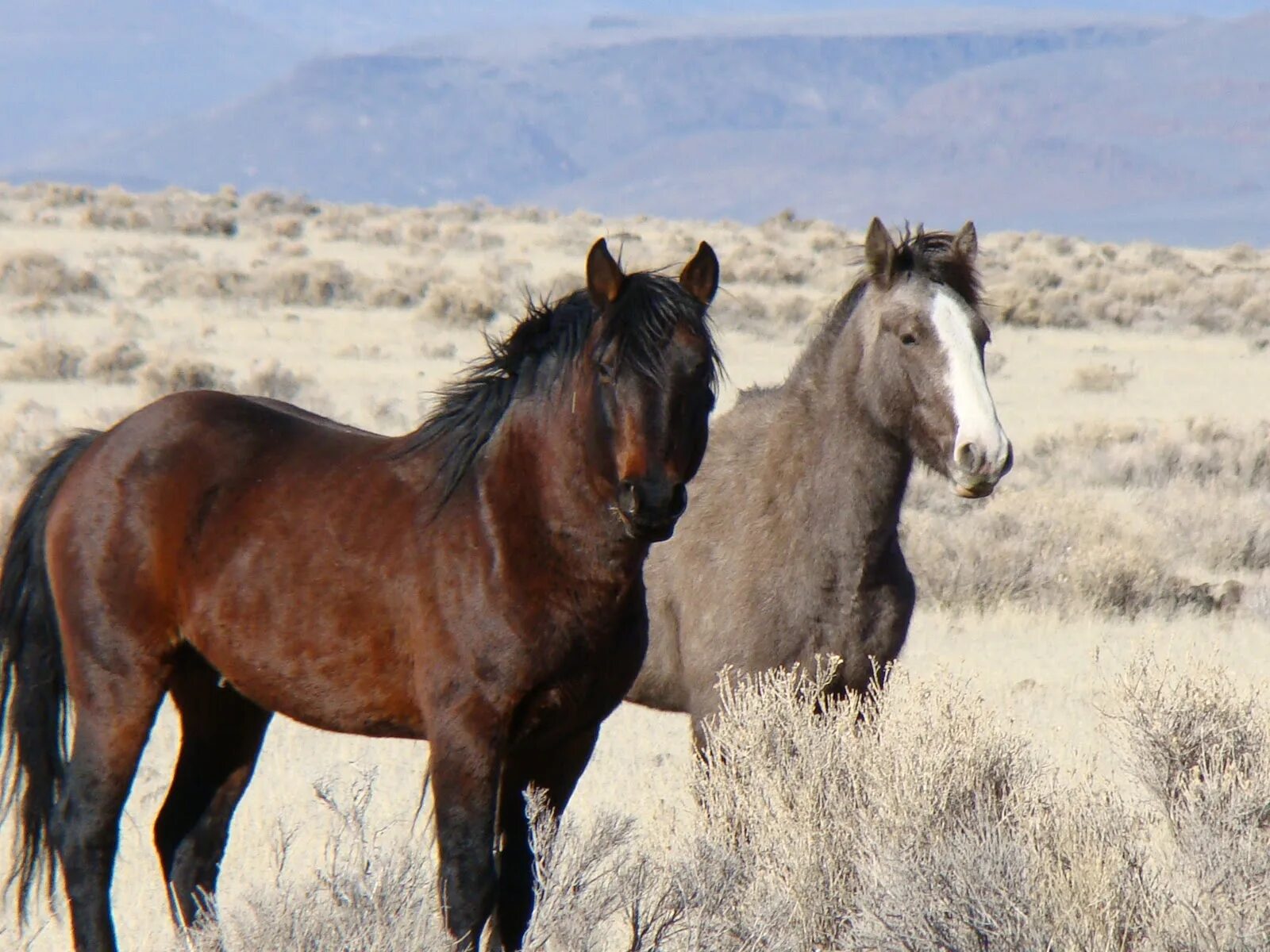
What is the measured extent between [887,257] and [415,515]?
182 cm

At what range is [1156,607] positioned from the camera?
902 centimetres

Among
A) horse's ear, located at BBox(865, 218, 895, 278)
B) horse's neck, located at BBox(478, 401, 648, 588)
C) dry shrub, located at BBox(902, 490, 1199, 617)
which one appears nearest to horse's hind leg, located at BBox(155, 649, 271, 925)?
horse's neck, located at BBox(478, 401, 648, 588)

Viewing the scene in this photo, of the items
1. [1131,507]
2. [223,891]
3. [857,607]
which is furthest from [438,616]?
[1131,507]

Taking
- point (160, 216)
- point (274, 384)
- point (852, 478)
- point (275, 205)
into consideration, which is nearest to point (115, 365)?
point (274, 384)

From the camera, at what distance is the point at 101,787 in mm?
4383

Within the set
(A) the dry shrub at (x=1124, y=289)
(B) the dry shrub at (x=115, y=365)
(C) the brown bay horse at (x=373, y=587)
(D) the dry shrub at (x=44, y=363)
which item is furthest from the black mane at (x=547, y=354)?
(A) the dry shrub at (x=1124, y=289)

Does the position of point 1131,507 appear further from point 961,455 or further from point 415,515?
point 415,515

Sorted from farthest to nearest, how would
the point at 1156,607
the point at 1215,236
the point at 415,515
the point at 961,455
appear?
Result: the point at 1215,236, the point at 1156,607, the point at 961,455, the point at 415,515

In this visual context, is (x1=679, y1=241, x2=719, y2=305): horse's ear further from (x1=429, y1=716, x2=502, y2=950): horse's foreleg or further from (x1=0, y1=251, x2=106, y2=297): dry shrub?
(x1=0, y1=251, x2=106, y2=297): dry shrub

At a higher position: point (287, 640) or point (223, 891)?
point (287, 640)

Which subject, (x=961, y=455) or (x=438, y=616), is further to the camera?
(x=961, y=455)

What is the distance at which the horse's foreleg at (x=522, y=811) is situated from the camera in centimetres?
404

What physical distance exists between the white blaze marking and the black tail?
2.67 m

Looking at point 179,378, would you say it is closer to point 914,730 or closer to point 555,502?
point 555,502
